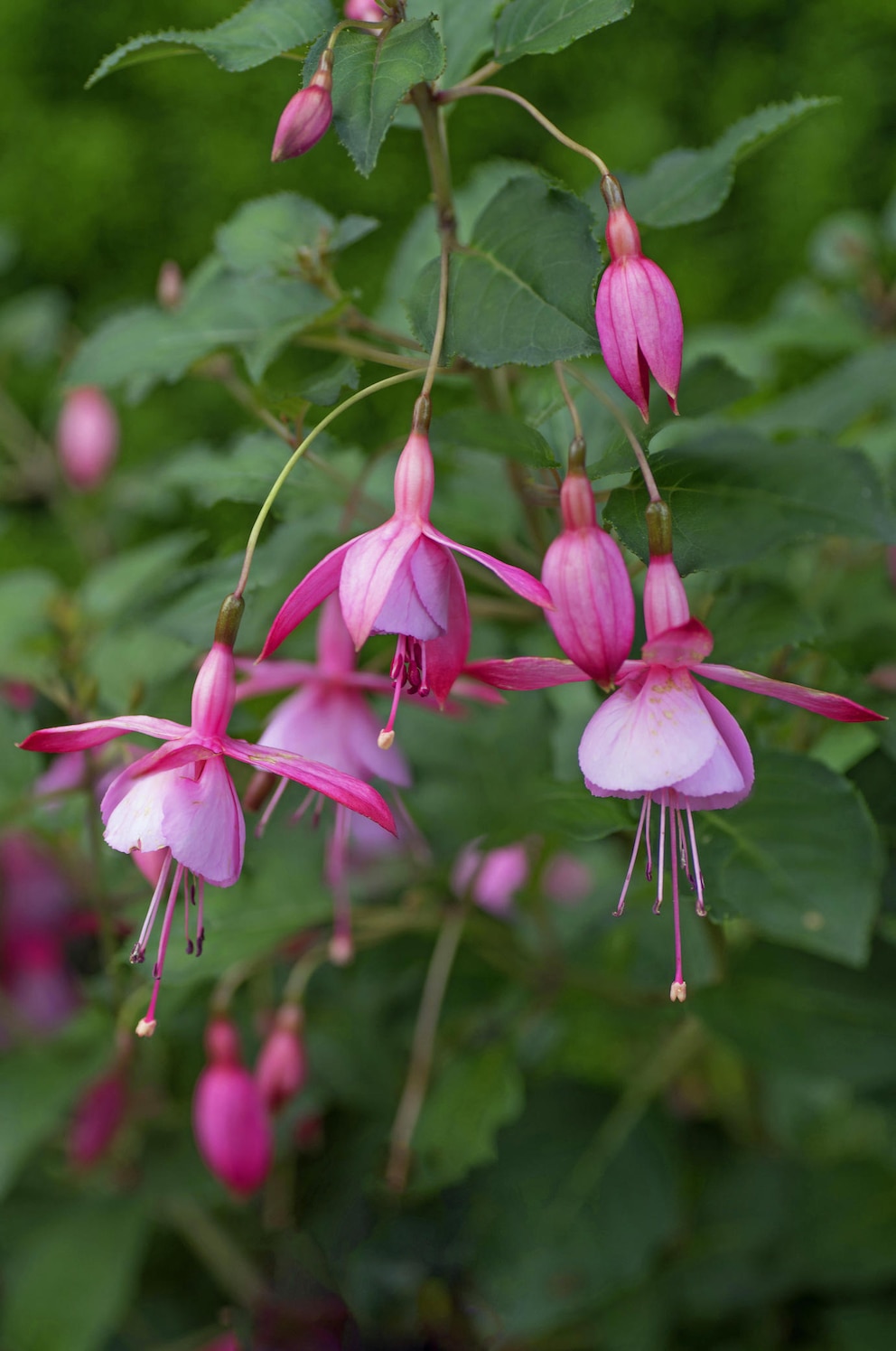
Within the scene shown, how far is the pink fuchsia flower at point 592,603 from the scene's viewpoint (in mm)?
405

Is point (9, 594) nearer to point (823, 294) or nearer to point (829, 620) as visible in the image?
point (829, 620)

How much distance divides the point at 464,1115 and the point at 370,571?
484mm

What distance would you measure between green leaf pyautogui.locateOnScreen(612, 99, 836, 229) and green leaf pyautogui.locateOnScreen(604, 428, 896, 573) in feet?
0.35

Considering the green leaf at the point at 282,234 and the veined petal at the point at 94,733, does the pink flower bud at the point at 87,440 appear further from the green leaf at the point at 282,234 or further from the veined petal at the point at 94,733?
the veined petal at the point at 94,733

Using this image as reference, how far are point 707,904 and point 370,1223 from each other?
451mm

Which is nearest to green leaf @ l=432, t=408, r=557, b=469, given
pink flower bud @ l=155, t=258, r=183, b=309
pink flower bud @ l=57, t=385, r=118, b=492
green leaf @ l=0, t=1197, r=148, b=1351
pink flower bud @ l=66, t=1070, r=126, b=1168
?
pink flower bud @ l=155, t=258, r=183, b=309

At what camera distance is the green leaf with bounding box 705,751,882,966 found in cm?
52

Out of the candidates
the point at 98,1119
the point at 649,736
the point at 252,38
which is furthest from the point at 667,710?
the point at 98,1119

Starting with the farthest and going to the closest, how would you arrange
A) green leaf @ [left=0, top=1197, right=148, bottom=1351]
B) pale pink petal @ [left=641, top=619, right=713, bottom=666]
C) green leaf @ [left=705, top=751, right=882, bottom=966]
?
green leaf @ [left=0, top=1197, right=148, bottom=1351] → green leaf @ [left=705, top=751, right=882, bottom=966] → pale pink petal @ [left=641, top=619, right=713, bottom=666]

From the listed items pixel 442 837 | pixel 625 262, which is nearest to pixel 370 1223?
pixel 442 837

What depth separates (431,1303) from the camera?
2.71 ft

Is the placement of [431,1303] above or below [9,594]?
below

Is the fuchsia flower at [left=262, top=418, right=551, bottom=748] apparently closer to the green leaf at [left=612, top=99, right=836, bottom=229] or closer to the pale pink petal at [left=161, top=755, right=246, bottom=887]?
the pale pink petal at [left=161, top=755, right=246, bottom=887]

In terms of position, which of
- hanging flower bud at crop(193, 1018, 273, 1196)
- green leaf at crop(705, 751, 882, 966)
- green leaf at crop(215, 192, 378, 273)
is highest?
green leaf at crop(215, 192, 378, 273)
